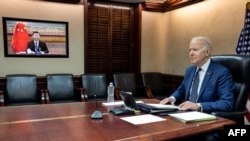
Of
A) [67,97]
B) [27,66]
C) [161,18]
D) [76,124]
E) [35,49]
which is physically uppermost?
[161,18]

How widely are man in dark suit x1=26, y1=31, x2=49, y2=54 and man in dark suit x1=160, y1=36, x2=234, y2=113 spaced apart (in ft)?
8.55

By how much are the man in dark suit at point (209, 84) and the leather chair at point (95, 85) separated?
202 centimetres

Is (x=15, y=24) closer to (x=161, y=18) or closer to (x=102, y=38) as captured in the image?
(x=102, y=38)

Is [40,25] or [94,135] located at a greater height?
[40,25]

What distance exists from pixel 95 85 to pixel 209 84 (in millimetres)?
2388

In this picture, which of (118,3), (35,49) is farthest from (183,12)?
(35,49)

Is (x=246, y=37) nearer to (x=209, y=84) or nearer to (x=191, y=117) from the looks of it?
(x=209, y=84)

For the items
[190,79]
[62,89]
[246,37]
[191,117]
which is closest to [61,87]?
[62,89]

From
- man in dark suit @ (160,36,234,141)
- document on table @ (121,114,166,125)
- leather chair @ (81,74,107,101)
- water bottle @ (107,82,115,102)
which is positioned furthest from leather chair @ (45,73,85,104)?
document on table @ (121,114,166,125)

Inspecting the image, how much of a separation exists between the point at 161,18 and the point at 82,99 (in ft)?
8.25

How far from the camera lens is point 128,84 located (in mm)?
4320

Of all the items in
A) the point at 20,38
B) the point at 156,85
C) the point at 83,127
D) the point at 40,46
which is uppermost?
the point at 20,38

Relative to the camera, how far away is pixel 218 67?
7.08 feet

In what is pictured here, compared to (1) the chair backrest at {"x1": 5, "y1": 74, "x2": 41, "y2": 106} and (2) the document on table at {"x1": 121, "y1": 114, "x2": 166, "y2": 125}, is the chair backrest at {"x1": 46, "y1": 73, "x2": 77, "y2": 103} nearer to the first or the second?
(1) the chair backrest at {"x1": 5, "y1": 74, "x2": 41, "y2": 106}
